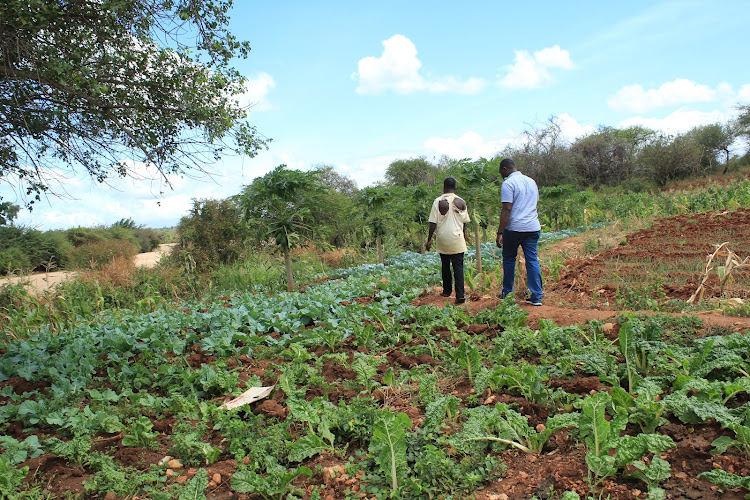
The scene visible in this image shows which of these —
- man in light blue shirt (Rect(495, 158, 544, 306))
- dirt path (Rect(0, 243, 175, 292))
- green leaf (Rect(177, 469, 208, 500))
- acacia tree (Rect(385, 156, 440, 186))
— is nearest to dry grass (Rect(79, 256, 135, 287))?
dirt path (Rect(0, 243, 175, 292))

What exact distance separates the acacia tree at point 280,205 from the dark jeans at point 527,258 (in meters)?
3.86

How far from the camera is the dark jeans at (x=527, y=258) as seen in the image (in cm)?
565

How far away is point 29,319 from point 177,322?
8.02 feet

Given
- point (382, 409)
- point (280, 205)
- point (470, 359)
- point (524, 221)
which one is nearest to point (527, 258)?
point (524, 221)

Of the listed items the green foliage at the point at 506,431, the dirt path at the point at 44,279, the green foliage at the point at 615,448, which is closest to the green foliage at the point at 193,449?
the green foliage at the point at 506,431

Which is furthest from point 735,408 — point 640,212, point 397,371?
point 640,212

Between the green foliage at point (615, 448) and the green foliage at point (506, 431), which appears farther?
the green foliage at point (506, 431)

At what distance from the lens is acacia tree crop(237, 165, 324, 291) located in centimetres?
835

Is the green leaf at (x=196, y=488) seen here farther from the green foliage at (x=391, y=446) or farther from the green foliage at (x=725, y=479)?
the green foliage at (x=725, y=479)

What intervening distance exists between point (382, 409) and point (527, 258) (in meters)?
3.49

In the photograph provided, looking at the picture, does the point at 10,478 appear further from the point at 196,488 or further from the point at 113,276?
the point at 113,276

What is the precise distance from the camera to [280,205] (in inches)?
336

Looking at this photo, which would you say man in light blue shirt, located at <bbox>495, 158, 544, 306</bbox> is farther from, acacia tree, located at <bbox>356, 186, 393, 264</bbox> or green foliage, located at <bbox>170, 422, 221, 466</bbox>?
acacia tree, located at <bbox>356, 186, 393, 264</bbox>

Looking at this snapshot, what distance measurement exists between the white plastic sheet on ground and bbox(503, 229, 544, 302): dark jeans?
3.36 metres
